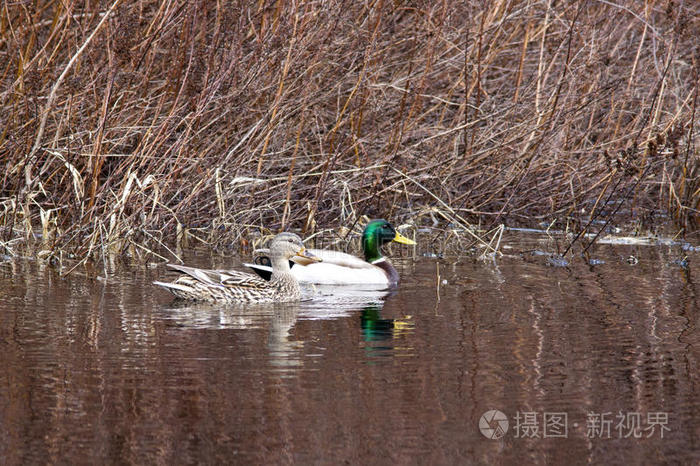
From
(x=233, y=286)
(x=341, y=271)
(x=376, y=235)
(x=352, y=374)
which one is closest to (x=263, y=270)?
(x=341, y=271)

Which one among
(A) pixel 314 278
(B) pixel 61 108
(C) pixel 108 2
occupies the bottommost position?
(A) pixel 314 278

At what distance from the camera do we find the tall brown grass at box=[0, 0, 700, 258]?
1020 cm

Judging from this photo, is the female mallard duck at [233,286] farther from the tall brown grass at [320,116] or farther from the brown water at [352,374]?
the tall brown grass at [320,116]

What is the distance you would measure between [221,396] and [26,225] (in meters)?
5.22

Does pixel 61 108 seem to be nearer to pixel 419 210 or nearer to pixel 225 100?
pixel 225 100

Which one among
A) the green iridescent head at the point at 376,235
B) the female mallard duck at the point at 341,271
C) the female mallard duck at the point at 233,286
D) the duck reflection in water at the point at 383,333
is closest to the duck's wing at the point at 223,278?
the female mallard duck at the point at 233,286

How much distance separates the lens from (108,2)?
10766mm

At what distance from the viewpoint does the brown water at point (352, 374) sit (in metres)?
4.85

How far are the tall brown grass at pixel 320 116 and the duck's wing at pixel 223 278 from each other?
1519 millimetres

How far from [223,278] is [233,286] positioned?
0.09 metres

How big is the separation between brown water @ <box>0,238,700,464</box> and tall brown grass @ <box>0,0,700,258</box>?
1550 millimetres

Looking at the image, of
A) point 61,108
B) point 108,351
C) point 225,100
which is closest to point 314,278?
point 225,100

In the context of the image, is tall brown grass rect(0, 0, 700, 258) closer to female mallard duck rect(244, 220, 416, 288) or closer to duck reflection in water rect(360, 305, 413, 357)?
female mallard duck rect(244, 220, 416, 288)

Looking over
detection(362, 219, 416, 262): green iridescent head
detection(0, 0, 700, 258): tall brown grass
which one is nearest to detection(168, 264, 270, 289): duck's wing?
detection(0, 0, 700, 258): tall brown grass
